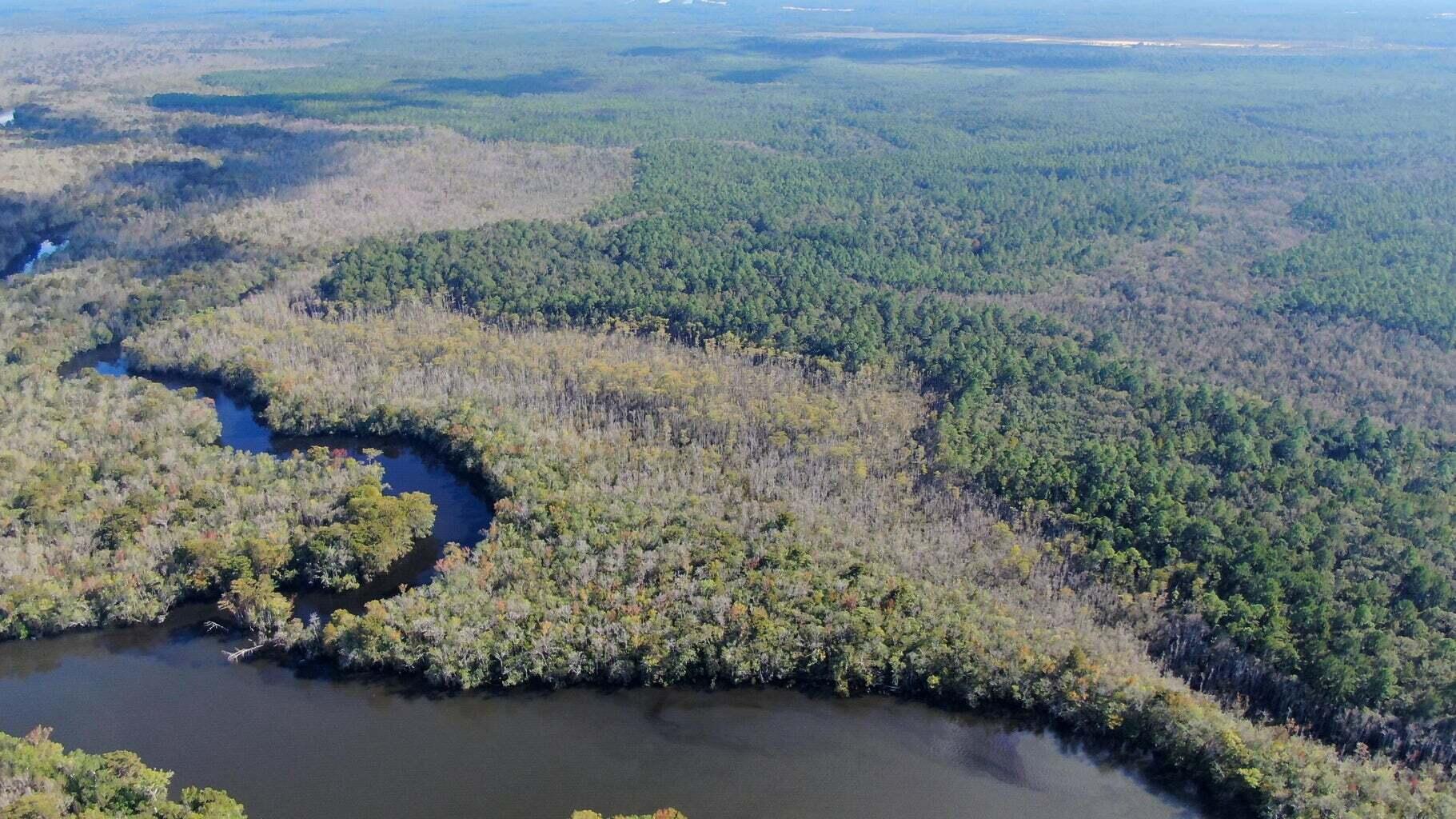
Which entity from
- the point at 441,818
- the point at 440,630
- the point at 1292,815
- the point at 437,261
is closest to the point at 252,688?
the point at 440,630

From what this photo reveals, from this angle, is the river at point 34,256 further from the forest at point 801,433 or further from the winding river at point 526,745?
the winding river at point 526,745

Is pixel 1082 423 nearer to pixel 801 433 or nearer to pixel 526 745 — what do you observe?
pixel 801 433

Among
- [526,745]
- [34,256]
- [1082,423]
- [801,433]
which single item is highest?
[34,256]

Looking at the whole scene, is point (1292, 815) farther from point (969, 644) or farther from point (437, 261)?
point (437, 261)

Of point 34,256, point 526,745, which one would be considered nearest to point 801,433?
point 526,745

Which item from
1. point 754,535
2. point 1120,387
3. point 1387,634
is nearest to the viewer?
point 1387,634

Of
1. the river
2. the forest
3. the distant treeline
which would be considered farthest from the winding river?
the river

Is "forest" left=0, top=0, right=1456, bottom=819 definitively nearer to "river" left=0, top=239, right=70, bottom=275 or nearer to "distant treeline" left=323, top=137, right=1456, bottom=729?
"distant treeline" left=323, top=137, right=1456, bottom=729
